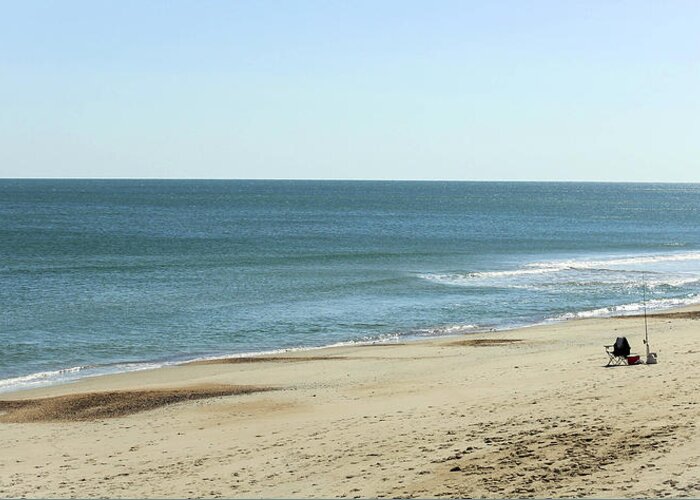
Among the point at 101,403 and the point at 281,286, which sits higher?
the point at 281,286

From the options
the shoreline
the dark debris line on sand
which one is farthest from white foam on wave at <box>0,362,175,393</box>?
the dark debris line on sand

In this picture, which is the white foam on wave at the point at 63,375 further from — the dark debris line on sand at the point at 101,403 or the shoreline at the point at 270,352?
the dark debris line on sand at the point at 101,403

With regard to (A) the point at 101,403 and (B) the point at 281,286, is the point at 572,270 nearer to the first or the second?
(B) the point at 281,286

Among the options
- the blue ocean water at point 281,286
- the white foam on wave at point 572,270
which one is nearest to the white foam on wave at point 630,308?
the blue ocean water at point 281,286

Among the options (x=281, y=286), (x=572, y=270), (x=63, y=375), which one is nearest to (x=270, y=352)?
(x=63, y=375)

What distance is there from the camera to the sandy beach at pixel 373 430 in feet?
42.4

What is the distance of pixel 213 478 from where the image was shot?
46.1 feet

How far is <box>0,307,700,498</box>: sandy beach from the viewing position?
42.4 ft

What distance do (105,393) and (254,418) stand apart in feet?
18.5

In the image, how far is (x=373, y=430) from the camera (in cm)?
1633

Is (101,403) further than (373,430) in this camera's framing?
Yes

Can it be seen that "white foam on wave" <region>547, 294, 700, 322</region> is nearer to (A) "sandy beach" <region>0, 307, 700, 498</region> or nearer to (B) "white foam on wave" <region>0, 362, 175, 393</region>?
(A) "sandy beach" <region>0, 307, 700, 498</region>

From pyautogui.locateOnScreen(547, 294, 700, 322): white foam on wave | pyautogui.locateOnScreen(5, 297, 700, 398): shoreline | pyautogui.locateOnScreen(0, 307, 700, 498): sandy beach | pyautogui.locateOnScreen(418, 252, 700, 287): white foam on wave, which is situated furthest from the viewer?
pyautogui.locateOnScreen(418, 252, 700, 287): white foam on wave

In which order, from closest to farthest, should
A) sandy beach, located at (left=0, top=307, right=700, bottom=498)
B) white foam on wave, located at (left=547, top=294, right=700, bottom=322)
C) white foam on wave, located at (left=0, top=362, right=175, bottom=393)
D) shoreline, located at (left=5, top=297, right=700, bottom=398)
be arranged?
sandy beach, located at (left=0, top=307, right=700, bottom=498) < white foam on wave, located at (left=0, top=362, right=175, bottom=393) < shoreline, located at (left=5, top=297, right=700, bottom=398) < white foam on wave, located at (left=547, top=294, right=700, bottom=322)
